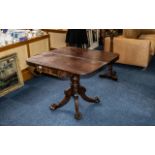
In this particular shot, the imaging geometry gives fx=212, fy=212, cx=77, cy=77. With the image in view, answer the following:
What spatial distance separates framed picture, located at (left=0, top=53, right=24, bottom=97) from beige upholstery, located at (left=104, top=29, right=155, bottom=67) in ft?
5.97

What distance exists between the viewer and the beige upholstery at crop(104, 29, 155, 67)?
148 inches

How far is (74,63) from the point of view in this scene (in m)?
2.24

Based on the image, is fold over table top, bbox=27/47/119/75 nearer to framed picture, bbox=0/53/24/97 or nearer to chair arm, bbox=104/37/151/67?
framed picture, bbox=0/53/24/97

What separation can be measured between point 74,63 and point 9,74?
131cm

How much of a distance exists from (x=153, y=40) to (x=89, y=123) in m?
2.56

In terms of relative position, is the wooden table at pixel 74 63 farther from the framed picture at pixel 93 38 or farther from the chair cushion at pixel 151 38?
the framed picture at pixel 93 38

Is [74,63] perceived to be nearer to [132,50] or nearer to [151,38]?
[132,50]

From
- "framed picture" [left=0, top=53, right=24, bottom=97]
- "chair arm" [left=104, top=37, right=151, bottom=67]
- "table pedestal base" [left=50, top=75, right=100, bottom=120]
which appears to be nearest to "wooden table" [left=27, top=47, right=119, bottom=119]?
"table pedestal base" [left=50, top=75, right=100, bottom=120]

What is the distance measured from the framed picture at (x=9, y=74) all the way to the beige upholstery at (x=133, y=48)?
1.82 meters

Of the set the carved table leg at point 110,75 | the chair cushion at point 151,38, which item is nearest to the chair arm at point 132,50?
the chair cushion at point 151,38

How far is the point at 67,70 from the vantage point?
2.06m

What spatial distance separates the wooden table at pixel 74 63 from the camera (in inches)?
82.3
